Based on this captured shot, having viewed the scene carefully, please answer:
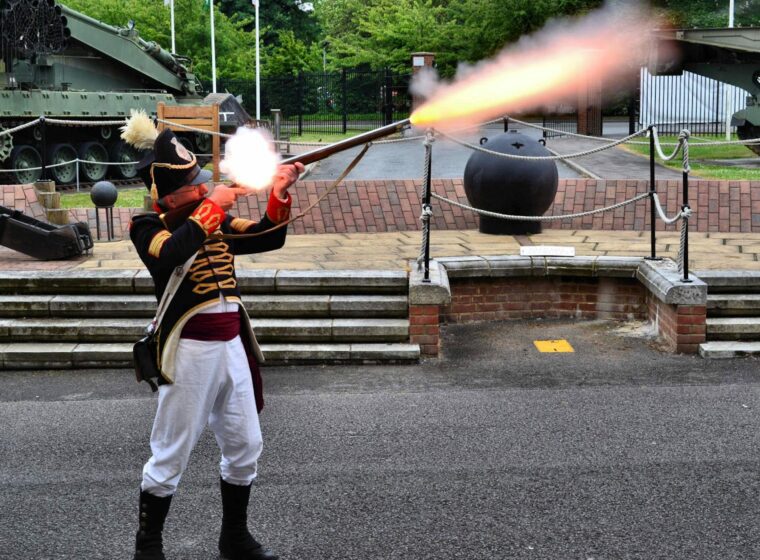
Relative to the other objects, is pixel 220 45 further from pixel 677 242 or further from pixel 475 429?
pixel 475 429

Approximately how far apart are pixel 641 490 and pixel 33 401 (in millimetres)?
3906

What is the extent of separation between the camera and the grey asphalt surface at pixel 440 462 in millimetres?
4547

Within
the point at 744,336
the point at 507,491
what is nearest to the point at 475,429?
the point at 507,491

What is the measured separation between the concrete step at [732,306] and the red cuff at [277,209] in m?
4.39

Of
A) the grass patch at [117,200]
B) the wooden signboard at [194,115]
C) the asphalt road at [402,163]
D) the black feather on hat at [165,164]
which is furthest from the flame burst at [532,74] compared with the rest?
the asphalt road at [402,163]

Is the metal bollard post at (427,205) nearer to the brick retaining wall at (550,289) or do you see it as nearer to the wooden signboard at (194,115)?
the brick retaining wall at (550,289)

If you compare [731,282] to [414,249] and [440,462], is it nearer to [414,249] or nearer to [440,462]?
[414,249]

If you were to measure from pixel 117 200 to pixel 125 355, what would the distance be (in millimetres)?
7304

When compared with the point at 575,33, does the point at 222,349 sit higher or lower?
lower

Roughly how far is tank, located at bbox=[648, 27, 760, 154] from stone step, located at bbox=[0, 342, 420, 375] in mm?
9961

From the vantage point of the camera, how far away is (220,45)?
127ft

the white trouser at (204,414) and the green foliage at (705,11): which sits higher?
the green foliage at (705,11)

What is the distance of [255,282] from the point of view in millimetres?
8156

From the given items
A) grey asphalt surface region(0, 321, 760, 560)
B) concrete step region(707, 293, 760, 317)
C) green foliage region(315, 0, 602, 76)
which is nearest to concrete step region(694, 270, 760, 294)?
concrete step region(707, 293, 760, 317)
